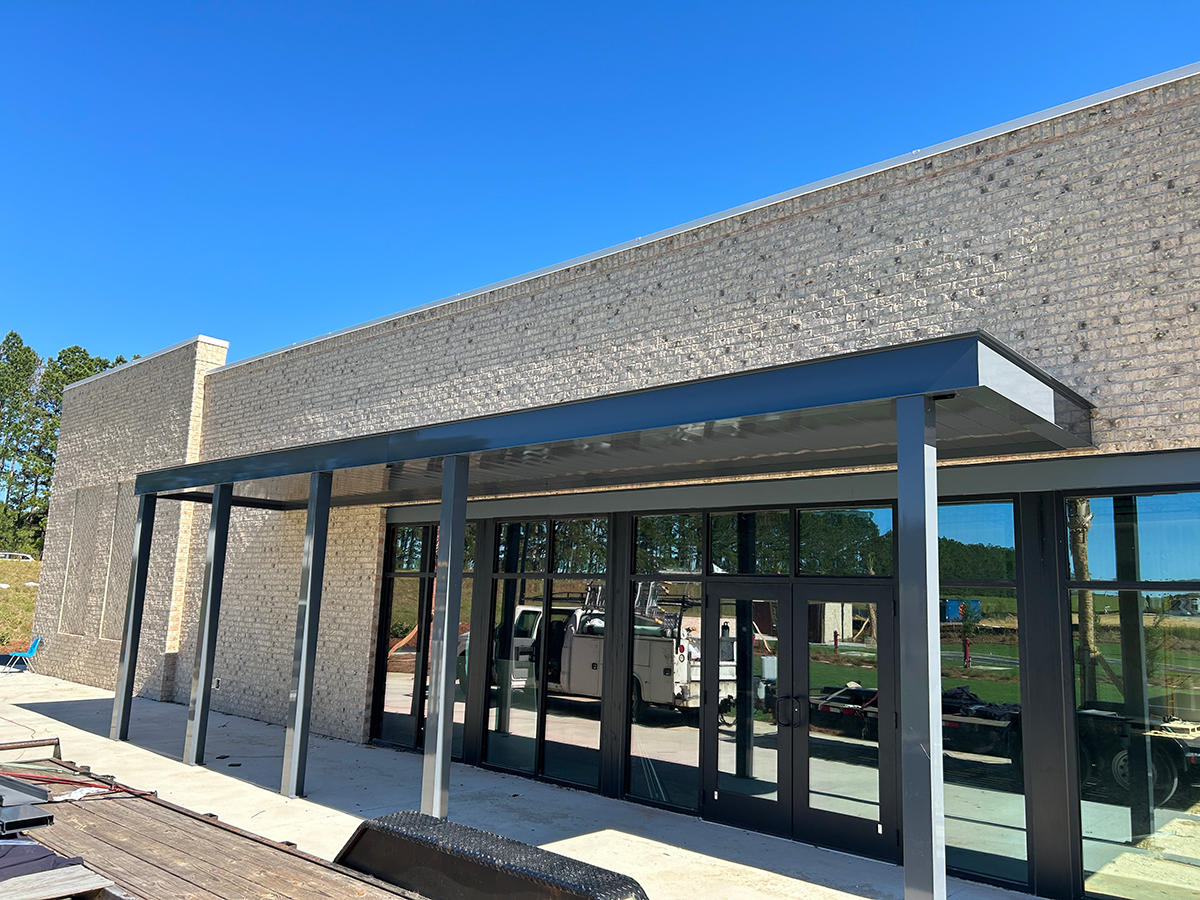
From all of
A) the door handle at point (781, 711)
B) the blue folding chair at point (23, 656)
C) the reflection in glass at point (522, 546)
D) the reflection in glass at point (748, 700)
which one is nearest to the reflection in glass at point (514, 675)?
the reflection in glass at point (522, 546)

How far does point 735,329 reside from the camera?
27.8 ft

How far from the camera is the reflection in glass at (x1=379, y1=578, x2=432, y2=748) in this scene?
11.5 meters

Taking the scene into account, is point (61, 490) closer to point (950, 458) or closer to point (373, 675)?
point (373, 675)

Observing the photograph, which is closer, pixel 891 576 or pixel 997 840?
pixel 997 840

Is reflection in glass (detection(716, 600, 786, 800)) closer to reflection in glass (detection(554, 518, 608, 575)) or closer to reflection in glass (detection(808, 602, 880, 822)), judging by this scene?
reflection in glass (detection(808, 602, 880, 822))

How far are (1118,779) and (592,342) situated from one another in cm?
632

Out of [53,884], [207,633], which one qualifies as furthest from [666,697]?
[53,884]

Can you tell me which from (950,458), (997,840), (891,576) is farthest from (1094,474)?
(997,840)

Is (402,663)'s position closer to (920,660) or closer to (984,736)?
(984,736)

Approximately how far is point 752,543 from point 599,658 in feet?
7.42

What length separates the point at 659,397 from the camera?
581 cm

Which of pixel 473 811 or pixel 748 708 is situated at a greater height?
pixel 748 708

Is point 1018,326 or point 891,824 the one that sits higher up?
point 1018,326

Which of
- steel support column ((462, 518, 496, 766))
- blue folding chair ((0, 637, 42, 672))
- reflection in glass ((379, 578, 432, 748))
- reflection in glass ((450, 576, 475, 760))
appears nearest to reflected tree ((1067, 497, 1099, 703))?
steel support column ((462, 518, 496, 766))
